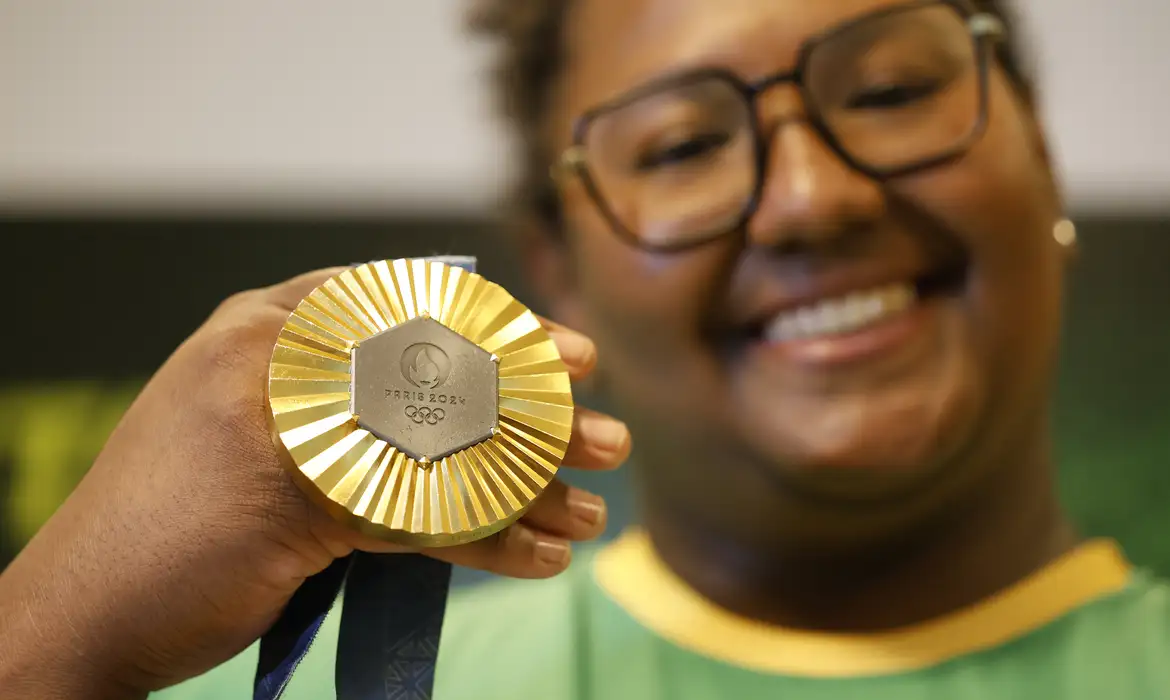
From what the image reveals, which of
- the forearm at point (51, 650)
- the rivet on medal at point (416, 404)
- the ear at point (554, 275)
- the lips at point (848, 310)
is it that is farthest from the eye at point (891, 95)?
the forearm at point (51, 650)

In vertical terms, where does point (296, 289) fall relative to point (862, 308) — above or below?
above

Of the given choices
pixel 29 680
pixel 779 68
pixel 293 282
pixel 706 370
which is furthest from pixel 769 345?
pixel 29 680

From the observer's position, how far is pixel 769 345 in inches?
25.3

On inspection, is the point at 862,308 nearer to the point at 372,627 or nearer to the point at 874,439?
the point at 874,439

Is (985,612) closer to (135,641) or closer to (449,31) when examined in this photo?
(135,641)

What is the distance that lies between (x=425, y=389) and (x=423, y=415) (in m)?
0.01

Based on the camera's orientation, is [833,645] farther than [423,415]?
Yes

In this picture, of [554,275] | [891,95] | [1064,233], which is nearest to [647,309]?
[554,275]

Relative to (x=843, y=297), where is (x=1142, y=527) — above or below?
below

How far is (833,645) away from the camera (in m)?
0.63

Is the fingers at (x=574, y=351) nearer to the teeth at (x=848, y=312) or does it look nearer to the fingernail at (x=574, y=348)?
the fingernail at (x=574, y=348)

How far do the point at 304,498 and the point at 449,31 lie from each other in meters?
0.57

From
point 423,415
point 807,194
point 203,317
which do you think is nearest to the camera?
point 423,415

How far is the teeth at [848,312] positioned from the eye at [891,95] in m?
0.12
